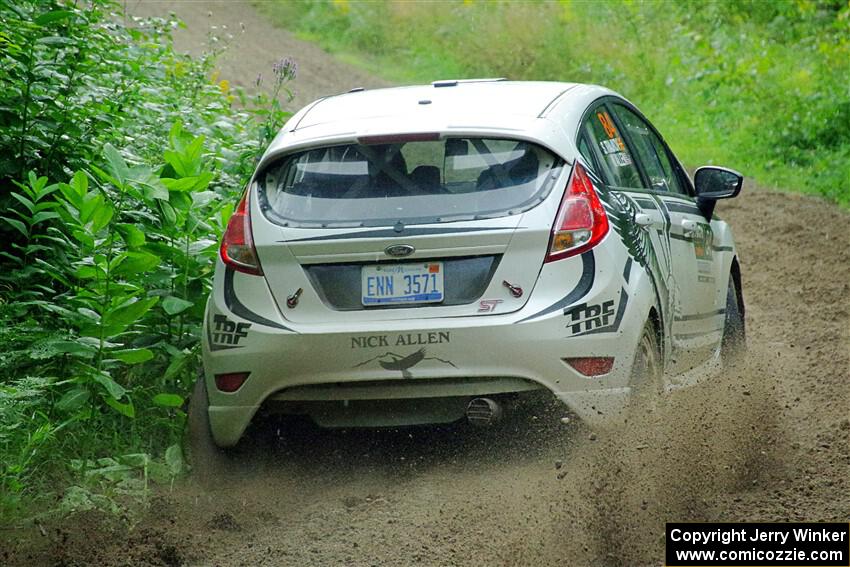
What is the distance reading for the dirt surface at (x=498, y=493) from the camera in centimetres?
476

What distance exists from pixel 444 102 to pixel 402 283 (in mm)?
1021

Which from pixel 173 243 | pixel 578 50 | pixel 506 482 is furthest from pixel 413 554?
pixel 578 50

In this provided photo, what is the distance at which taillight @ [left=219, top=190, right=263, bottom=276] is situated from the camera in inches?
217

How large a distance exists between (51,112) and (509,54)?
20.9 metres

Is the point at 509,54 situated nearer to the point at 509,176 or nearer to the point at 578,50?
the point at 578,50

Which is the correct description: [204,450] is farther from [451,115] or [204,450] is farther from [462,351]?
[451,115]

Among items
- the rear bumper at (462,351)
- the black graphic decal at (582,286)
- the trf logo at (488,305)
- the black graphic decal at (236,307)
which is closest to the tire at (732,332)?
the rear bumper at (462,351)

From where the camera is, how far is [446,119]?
5.59 m

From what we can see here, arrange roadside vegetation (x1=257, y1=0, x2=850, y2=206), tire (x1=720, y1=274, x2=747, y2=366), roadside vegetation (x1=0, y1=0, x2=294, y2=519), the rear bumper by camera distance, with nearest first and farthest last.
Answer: the rear bumper < roadside vegetation (x1=0, y1=0, x2=294, y2=519) < tire (x1=720, y1=274, x2=747, y2=366) < roadside vegetation (x1=257, y1=0, x2=850, y2=206)

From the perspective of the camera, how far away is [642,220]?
5.93 m

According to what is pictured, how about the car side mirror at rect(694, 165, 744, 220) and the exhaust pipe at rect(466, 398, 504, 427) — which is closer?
the exhaust pipe at rect(466, 398, 504, 427)

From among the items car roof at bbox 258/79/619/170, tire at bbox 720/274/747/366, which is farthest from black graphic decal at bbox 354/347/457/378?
tire at bbox 720/274/747/366

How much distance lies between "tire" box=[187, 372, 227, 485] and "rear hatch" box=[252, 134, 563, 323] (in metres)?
0.65

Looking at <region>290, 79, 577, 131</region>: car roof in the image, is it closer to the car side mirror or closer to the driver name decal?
the driver name decal
